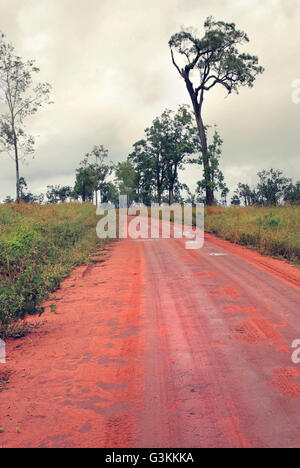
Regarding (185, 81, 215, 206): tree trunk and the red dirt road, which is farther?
(185, 81, 215, 206): tree trunk

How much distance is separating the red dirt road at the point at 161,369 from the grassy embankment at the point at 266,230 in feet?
12.3

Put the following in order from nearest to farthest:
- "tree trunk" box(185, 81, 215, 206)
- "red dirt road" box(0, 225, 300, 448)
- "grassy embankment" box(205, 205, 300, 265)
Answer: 1. "red dirt road" box(0, 225, 300, 448)
2. "grassy embankment" box(205, 205, 300, 265)
3. "tree trunk" box(185, 81, 215, 206)

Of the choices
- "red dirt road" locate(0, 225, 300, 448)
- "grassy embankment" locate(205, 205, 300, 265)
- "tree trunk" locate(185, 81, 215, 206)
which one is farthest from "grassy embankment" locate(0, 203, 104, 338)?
"tree trunk" locate(185, 81, 215, 206)

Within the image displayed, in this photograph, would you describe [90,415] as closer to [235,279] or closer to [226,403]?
[226,403]

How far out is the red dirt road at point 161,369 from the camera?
325cm

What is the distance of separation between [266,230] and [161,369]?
10933mm

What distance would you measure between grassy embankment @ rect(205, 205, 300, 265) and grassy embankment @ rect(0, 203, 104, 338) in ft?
18.7

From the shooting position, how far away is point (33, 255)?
10.8m

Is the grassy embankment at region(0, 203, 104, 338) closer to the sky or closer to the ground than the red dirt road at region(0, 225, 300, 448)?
closer to the sky

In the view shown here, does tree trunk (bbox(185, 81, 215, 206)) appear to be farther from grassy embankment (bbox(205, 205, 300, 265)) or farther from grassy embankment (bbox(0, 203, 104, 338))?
grassy embankment (bbox(0, 203, 104, 338))

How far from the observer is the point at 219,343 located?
200 inches

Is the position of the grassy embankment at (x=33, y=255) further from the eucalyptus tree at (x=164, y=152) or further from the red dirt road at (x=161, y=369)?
the eucalyptus tree at (x=164, y=152)

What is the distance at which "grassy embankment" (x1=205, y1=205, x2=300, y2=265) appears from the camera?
1205 cm

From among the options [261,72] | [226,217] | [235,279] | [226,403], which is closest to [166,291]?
[235,279]
